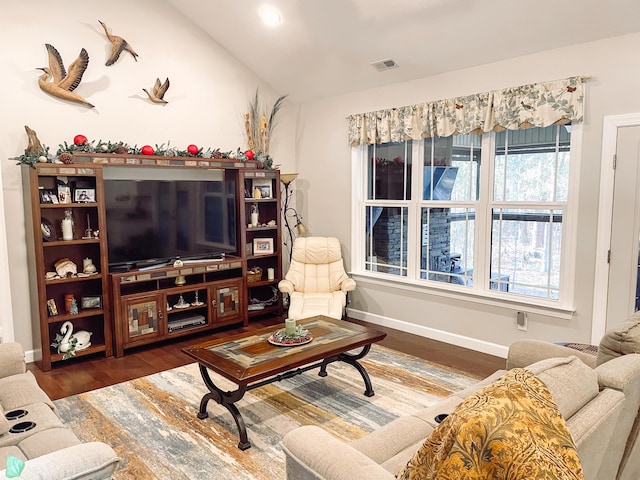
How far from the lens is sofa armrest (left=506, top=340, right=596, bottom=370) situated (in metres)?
2.44

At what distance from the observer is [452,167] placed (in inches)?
176

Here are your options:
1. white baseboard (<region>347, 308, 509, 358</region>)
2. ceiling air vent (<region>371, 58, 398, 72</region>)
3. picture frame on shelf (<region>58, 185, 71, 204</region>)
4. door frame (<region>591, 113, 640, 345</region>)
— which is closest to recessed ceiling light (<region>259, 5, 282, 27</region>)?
ceiling air vent (<region>371, 58, 398, 72</region>)

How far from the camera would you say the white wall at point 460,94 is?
11.2ft

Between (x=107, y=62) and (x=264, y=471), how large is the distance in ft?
12.8

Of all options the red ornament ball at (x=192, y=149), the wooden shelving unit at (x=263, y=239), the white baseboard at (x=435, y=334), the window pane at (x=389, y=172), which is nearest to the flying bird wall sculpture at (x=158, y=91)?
the red ornament ball at (x=192, y=149)

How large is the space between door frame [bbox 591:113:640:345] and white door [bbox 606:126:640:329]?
0.03 m

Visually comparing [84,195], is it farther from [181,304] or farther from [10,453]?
[10,453]

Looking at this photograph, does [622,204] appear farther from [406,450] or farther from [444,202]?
[406,450]

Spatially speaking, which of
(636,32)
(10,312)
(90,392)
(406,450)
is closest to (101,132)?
(10,312)

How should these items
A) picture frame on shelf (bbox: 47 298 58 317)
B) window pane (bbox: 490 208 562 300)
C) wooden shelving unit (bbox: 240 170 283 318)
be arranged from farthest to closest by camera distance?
wooden shelving unit (bbox: 240 170 283 318)
picture frame on shelf (bbox: 47 298 58 317)
window pane (bbox: 490 208 562 300)

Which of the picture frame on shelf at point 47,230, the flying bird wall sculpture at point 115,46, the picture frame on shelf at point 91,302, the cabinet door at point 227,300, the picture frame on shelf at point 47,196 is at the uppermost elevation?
the flying bird wall sculpture at point 115,46

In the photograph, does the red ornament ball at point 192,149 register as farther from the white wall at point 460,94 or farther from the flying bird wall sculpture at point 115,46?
the white wall at point 460,94

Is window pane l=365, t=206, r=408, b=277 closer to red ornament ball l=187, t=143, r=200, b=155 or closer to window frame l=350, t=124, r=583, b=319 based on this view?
window frame l=350, t=124, r=583, b=319

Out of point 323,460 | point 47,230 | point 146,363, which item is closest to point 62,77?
point 47,230
